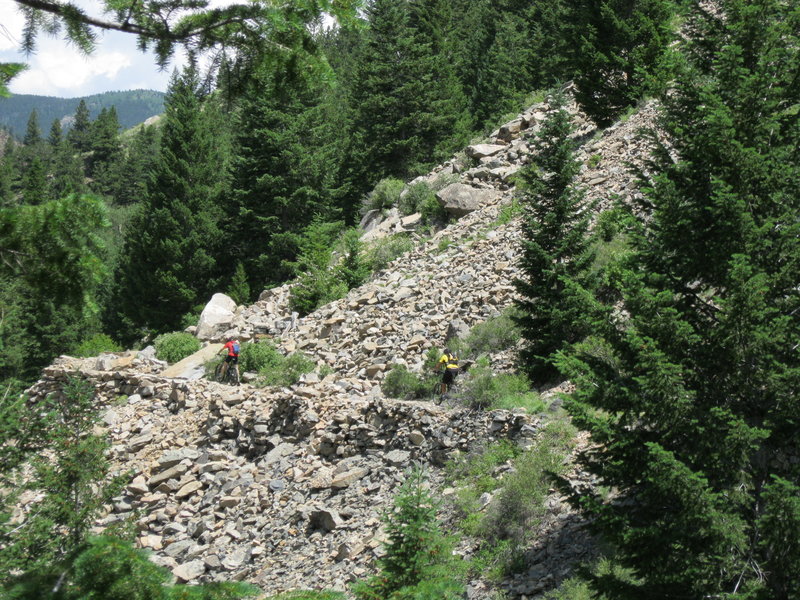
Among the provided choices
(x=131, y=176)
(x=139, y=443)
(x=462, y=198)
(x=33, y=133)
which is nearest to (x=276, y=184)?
(x=462, y=198)

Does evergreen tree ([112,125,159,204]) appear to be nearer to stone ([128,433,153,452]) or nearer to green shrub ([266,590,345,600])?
stone ([128,433,153,452])

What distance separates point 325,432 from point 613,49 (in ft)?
56.1

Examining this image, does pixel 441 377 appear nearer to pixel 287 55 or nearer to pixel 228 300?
pixel 287 55

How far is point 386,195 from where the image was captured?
28.9 meters

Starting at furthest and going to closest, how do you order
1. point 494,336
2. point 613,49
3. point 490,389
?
point 613,49 → point 494,336 → point 490,389

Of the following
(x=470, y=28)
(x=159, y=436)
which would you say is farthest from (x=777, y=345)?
(x=470, y=28)

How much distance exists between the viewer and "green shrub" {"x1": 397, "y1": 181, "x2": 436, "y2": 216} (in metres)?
26.2

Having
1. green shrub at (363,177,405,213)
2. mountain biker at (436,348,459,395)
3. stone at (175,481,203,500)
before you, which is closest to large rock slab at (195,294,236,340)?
green shrub at (363,177,405,213)

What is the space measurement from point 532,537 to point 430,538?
6.07 feet

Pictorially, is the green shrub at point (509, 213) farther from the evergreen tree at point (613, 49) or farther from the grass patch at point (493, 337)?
the grass patch at point (493, 337)

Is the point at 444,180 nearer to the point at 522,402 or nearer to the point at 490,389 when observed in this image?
→ the point at 490,389

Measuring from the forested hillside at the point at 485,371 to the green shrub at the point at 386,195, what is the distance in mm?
180

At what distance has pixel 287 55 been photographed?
5254mm

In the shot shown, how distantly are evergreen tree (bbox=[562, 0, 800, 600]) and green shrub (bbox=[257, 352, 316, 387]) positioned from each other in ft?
36.4
